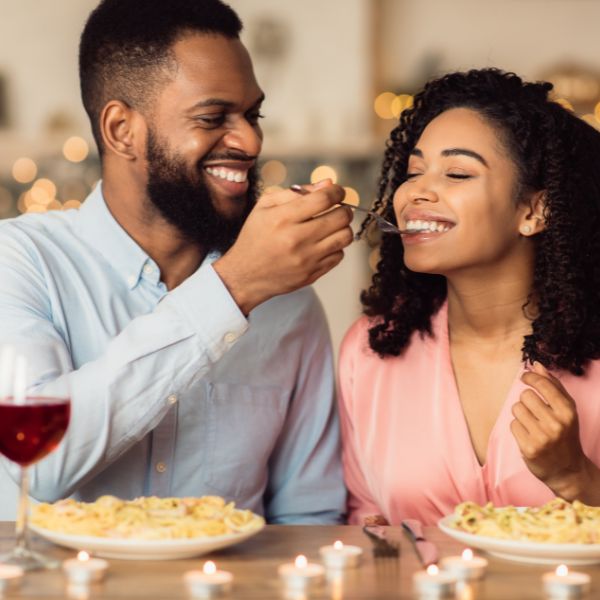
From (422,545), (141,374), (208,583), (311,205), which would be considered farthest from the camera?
(311,205)

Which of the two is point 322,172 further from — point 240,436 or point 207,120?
point 240,436

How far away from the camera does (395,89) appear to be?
17.4ft

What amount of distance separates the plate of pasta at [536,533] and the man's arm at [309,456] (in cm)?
79

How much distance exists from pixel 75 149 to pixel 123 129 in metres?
3.26

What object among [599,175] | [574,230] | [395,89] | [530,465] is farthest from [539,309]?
[395,89]

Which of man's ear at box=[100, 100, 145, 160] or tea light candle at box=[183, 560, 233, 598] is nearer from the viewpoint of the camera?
tea light candle at box=[183, 560, 233, 598]

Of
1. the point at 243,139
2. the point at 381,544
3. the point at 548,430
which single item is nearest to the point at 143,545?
the point at 381,544

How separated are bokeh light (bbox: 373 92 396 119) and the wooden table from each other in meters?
4.14

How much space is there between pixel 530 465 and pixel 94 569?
0.81 meters

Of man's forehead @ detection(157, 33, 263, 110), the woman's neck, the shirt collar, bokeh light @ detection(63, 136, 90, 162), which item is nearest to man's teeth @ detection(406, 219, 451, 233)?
the woman's neck

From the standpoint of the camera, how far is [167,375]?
1578 mm

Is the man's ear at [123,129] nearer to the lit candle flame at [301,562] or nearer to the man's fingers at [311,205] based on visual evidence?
the man's fingers at [311,205]

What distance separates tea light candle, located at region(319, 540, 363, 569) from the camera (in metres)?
1.22

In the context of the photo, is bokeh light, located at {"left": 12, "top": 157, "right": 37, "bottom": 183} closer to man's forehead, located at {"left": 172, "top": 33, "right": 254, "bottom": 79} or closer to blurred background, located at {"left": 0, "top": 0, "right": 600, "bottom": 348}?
blurred background, located at {"left": 0, "top": 0, "right": 600, "bottom": 348}
